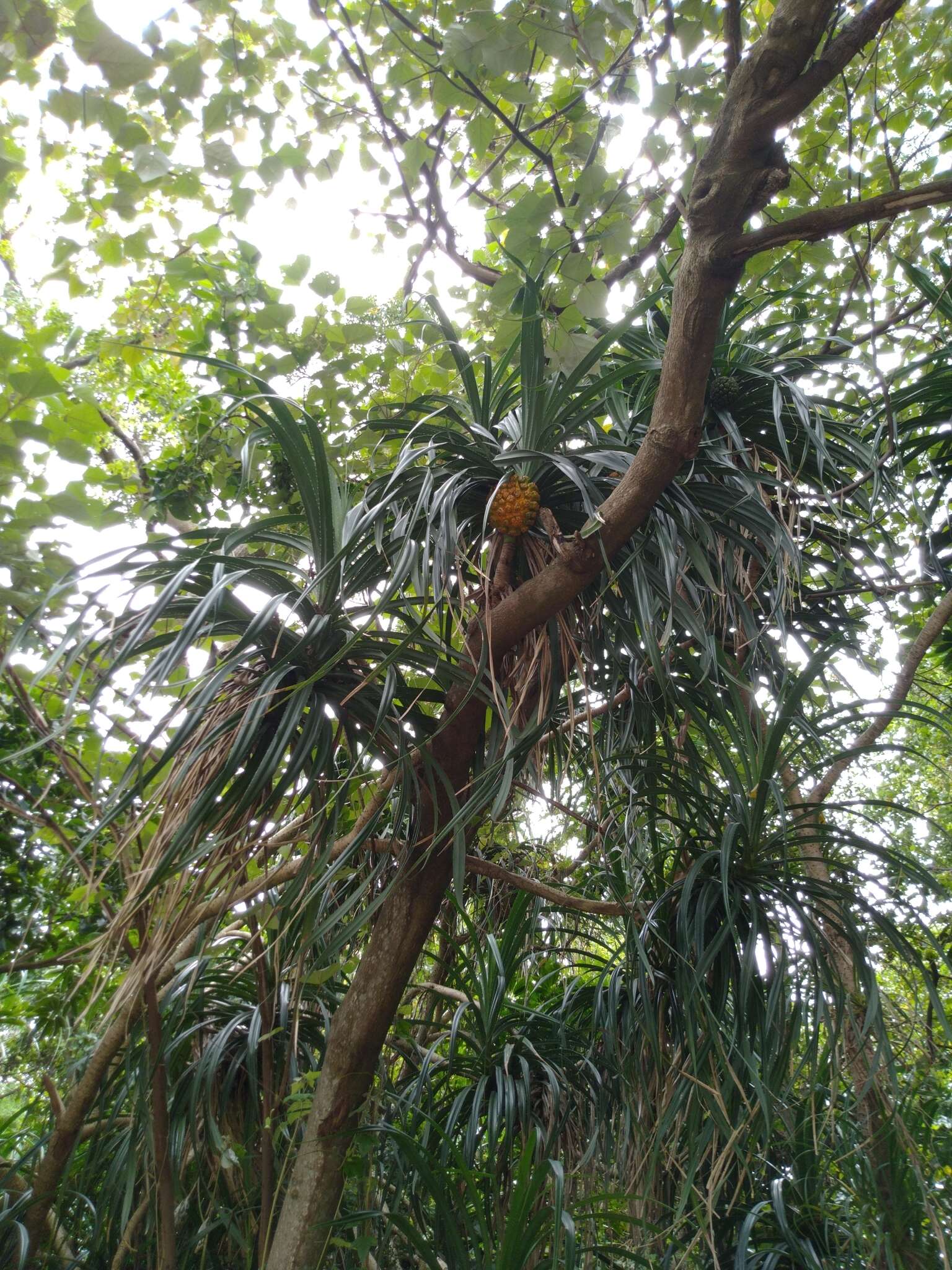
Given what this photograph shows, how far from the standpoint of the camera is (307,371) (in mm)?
2248

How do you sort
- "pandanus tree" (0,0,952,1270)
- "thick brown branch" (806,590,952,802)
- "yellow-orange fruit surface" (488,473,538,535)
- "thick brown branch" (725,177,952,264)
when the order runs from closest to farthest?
"thick brown branch" (725,177,952,264), "pandanus tree" (0,0,952,1270), "yellow-orange fruit surface" (488,473,538,535), "thick brown branch" (806,590,952,802)

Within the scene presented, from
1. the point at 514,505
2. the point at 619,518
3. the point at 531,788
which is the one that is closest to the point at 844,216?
the point at 619,518

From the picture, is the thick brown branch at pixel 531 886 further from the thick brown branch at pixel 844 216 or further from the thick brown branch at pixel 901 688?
the thick brown branch at pixel 844 216

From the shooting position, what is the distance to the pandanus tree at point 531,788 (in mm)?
1261

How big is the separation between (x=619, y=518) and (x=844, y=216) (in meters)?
0.49

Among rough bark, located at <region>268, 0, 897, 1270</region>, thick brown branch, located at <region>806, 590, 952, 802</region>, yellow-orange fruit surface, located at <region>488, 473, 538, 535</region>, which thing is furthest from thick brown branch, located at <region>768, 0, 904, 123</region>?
thick brown branch, located at <region>806, 590, 952, 802</region>

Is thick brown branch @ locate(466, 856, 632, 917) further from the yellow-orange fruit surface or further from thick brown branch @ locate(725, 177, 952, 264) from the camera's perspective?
thick brown branch @ locate(725, 177, 952, 264)

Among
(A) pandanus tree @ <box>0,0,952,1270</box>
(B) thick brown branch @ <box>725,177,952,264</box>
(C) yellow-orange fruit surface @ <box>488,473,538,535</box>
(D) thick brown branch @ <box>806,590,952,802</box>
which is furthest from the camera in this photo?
(D) thick brown branch @ <box>806,590,952,802</box>

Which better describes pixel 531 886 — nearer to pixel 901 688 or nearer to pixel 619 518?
pixel 619 518

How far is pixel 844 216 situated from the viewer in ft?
3.86

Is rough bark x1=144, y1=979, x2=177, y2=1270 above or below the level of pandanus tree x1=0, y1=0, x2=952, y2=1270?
below

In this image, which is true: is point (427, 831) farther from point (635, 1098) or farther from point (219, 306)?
point (219, 306)

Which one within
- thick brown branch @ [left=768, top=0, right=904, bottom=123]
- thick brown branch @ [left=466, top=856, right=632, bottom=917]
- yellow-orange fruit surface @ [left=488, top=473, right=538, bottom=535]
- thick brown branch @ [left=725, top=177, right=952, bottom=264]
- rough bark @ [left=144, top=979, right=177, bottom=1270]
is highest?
thick brown branch @ [left=768, top=0, right=904, bottom=123]

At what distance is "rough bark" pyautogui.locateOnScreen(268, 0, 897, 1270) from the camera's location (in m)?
1.22
